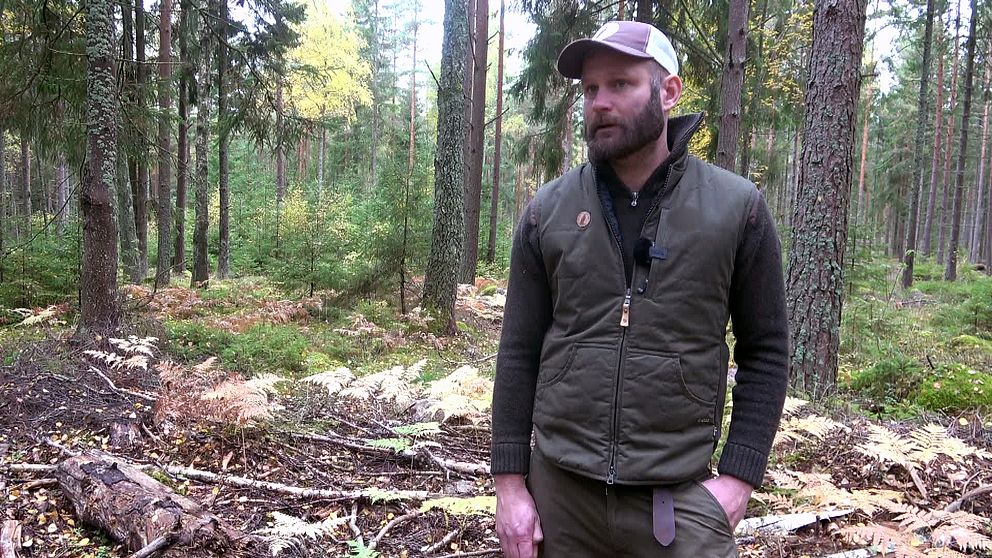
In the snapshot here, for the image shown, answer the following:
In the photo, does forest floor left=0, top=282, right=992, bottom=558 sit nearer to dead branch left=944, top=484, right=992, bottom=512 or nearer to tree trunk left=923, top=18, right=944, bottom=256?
dead branch left=944, top=484, right=992, bottom=512

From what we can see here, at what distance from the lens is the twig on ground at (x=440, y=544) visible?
3273 mm

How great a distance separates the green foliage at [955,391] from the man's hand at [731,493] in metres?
5.38

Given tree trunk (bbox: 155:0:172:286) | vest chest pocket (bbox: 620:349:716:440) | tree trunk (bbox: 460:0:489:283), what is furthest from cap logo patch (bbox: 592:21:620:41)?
tree trunk (bbox: 460:0:489:283)

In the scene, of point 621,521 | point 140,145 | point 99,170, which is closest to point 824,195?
point 621,521

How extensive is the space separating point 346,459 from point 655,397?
343 cm

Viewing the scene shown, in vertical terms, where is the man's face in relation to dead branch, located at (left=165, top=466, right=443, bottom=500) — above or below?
above

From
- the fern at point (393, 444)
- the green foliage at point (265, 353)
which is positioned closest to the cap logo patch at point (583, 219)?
the fern at point (393, 444)

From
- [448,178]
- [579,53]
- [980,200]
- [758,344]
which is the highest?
[980,200]

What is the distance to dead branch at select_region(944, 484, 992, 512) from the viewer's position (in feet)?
11.1

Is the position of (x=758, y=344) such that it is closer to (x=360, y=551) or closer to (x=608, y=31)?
(x=608, y=31)

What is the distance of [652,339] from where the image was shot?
1617 millimetres

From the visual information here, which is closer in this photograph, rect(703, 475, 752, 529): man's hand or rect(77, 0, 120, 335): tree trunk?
rect(703, 475, 752, 529): man's hand

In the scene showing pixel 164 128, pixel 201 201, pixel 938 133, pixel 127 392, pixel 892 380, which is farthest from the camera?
pixel 938 133

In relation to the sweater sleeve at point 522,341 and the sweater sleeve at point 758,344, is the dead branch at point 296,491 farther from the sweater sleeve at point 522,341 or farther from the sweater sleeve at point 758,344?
the sweater sleeve at point 758,344
